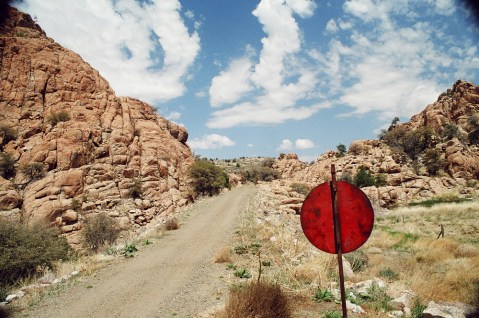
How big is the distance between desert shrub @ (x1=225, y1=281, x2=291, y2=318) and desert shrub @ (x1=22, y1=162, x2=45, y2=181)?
27.5 meters

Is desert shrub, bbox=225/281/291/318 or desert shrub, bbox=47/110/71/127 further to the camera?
desert shrub, bbox=47/110/71/127

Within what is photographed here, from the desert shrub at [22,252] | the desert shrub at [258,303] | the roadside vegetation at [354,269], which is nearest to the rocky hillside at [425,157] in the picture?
the roadside vegetation at [354,269]

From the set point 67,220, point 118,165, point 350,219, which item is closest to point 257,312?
point 350,219

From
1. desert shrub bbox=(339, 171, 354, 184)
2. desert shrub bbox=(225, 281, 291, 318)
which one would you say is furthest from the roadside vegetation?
desert shrub bbox=(339, 171, 354, 184)

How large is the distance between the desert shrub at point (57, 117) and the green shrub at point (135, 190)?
10.4 meters

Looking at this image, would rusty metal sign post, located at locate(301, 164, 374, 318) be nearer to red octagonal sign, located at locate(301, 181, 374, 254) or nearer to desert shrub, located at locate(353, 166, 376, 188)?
red octagonal sign, located at locate(301, 181, 374, 254)

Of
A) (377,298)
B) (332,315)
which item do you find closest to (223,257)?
(377,298)

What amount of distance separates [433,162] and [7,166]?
65.7 meters

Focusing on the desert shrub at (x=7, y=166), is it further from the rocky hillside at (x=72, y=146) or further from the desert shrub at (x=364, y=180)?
the desert shrub at (x=364, y=180)

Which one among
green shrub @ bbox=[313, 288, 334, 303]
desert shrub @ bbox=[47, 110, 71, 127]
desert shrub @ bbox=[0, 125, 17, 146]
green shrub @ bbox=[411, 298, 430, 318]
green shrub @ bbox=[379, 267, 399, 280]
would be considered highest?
desert shrub @ bbox=[47, 110, 71, 127]

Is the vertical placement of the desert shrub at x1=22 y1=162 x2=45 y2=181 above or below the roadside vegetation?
above

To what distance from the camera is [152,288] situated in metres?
8.71

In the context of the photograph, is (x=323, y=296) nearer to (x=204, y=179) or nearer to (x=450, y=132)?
(x=204, y=179)

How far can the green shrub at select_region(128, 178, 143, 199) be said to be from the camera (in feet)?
99.7
